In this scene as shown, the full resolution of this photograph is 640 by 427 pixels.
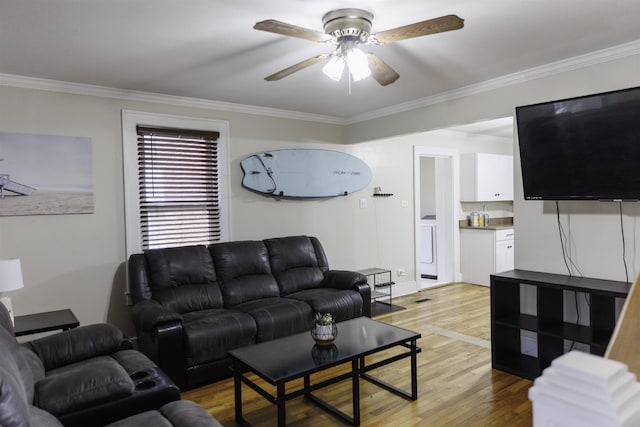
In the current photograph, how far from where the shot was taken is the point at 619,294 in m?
2.70

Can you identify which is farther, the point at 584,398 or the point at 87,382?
the point at 87,382

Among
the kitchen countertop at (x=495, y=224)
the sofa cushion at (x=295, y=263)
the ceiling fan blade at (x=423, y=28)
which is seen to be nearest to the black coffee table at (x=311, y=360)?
the sofa cushion at (x=295, y=263)

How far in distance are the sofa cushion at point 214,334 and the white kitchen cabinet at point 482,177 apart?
4.46 meters

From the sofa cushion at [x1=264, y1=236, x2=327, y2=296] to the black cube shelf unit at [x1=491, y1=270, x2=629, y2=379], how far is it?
183 cm

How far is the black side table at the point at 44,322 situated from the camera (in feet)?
9.57

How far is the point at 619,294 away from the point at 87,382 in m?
3.13

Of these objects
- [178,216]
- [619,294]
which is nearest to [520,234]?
[619,294]

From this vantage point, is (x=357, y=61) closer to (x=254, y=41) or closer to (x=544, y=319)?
(x=254, y=41)

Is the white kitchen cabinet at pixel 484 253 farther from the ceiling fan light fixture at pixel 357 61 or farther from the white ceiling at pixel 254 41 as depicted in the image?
the ceiling fan light fixture at pixel 357 61

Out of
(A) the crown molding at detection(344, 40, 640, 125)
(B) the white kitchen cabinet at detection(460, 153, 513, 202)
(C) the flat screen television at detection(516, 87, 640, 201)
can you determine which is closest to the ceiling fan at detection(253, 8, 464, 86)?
(C) the flat screen television at detection(516, 87, 640, 201)

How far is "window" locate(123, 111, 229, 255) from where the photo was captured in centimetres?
393

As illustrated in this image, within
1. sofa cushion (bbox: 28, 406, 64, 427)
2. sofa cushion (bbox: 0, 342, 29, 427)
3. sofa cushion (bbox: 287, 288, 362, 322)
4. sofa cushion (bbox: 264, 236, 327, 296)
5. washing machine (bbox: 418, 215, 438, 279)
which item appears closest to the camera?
sofa cushion (bbox: 0, 342, 29, 427)

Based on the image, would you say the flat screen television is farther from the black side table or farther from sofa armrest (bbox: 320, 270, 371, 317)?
the black side table

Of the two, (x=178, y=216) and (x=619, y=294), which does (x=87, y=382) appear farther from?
(x=619, y=294)
